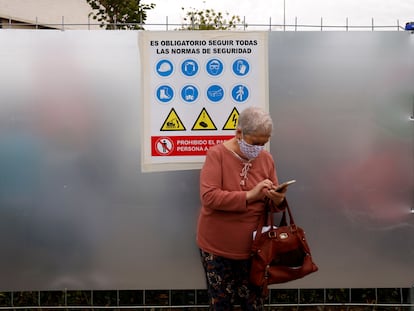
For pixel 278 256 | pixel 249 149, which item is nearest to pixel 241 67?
pixel 249 149

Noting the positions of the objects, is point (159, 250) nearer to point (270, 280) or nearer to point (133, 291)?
point (133, 291)

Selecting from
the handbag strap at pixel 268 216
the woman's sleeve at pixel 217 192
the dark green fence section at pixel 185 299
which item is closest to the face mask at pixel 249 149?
the woman's sleeve at pixel 217 192

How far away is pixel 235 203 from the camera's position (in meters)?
2.63

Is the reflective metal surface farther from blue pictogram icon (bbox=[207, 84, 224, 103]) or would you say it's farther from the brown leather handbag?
the brown leather handbag

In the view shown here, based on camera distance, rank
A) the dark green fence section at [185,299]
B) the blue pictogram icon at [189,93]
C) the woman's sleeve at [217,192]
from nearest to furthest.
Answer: the woman's sleeve at [217,192]
the blue pictogram icon at [189,93]
the dark green fence section at [185,299]

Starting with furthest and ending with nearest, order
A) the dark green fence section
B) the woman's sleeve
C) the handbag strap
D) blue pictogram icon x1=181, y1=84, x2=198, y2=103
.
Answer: the dark green fence section < blue pictogram icon x1=181, y1=84, x2=198, y2=103 < the handbag strap < the woman's sleeve

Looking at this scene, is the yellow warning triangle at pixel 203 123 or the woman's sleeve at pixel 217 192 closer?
the woman's sleeve at pixel 217 192

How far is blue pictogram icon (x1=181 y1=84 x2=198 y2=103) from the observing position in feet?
11.5

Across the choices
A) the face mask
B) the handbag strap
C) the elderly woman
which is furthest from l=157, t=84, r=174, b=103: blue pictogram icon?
the handbag strap

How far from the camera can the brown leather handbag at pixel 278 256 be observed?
267 cm

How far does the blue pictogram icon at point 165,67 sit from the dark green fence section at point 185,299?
184 cm

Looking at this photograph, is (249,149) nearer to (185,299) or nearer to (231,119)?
(231,119)

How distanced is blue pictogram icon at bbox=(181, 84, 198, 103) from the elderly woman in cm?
81

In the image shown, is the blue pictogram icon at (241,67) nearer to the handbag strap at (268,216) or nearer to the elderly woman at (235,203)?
the elderly woman at (235,203)
